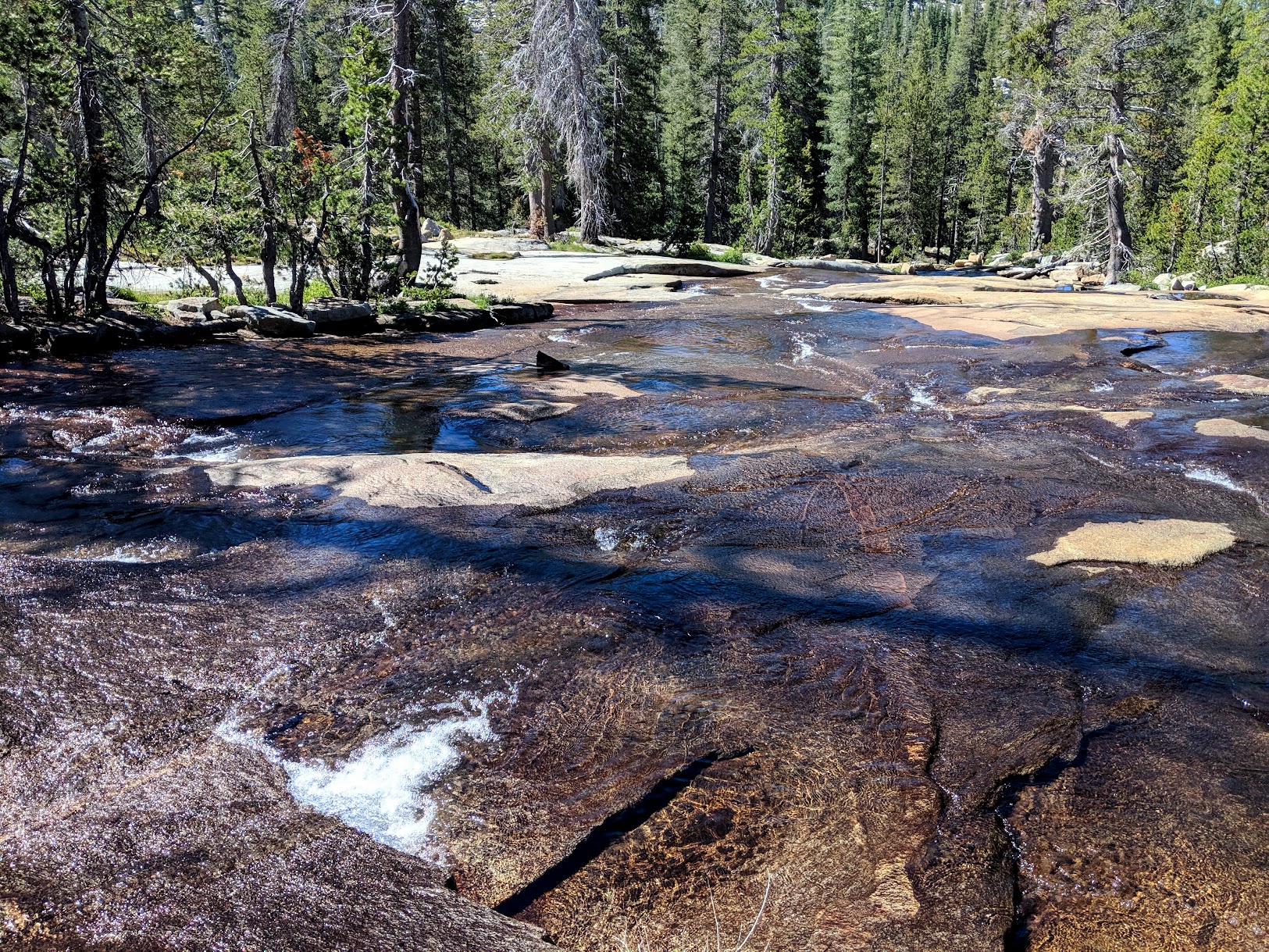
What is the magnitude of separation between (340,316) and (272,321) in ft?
3.16

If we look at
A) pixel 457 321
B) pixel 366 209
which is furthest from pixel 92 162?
pixel 457 321

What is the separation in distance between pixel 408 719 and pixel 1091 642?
2.85m

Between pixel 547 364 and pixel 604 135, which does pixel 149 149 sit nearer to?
pixel 547 364

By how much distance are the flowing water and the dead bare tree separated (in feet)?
54.8

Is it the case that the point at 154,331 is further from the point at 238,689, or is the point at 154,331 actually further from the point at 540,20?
the point at 540,20

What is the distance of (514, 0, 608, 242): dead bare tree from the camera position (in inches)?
781

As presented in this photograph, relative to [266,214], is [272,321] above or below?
below

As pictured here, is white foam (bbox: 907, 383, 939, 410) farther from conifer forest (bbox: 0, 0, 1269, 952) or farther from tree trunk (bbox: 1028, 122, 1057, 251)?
tree trunk (bbox: 1028, 122, 1057, 251)

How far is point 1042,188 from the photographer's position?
3484 centimetres

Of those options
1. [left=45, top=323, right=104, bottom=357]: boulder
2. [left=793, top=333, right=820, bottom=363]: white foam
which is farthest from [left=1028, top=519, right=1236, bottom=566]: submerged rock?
[left=45, top=323, right=104, bottom=357]: boulder

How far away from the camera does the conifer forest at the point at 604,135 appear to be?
33.2 feet

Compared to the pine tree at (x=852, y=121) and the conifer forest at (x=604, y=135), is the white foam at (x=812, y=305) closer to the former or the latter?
the conifer forest at (x=604, y=135)

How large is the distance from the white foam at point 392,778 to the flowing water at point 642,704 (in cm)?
1

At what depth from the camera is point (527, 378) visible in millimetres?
9414
